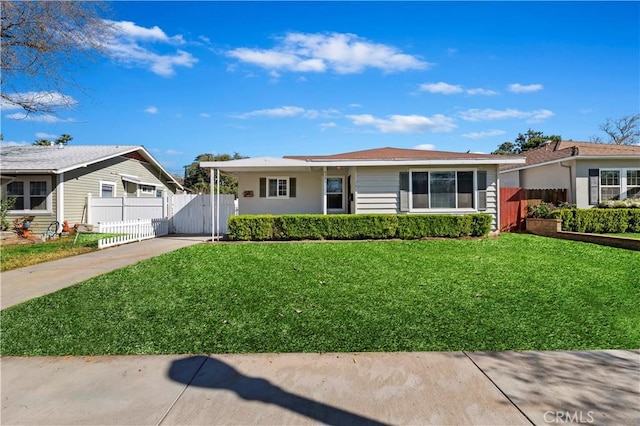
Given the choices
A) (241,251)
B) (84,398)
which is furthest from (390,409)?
(241,251)

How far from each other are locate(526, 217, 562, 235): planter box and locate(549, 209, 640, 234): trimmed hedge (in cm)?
47

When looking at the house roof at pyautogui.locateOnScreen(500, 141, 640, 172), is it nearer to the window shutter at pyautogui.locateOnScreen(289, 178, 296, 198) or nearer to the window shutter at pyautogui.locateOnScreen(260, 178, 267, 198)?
the window shutter at pyautogui.locateOnScreen(289, 178, 296, 198)

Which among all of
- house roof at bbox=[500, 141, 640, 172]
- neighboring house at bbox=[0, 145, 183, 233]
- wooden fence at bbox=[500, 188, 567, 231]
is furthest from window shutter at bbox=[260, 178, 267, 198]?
house roof at bbox=[500, 141, 640, 172]

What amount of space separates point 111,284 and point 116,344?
9.14 ft

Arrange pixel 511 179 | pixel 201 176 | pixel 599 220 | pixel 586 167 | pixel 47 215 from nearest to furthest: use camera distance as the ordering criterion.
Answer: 1. pixel 599 220
2. pixel 47 215
3. pixel 586 167
4. pixel 511 179
5. pixel 201 176

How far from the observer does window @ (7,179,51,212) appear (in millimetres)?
15117

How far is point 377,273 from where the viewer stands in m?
7.17

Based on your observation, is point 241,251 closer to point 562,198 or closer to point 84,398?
point 84,398

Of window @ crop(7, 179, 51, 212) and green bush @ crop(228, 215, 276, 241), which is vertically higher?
window @ crop(7, 179, 51, 212)

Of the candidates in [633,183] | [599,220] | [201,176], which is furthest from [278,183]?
[201,176]

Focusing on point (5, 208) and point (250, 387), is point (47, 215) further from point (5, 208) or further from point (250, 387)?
point (250, 387)

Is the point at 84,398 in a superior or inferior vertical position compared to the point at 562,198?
inferior

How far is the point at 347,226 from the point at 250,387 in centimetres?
876

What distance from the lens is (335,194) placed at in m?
15.2
